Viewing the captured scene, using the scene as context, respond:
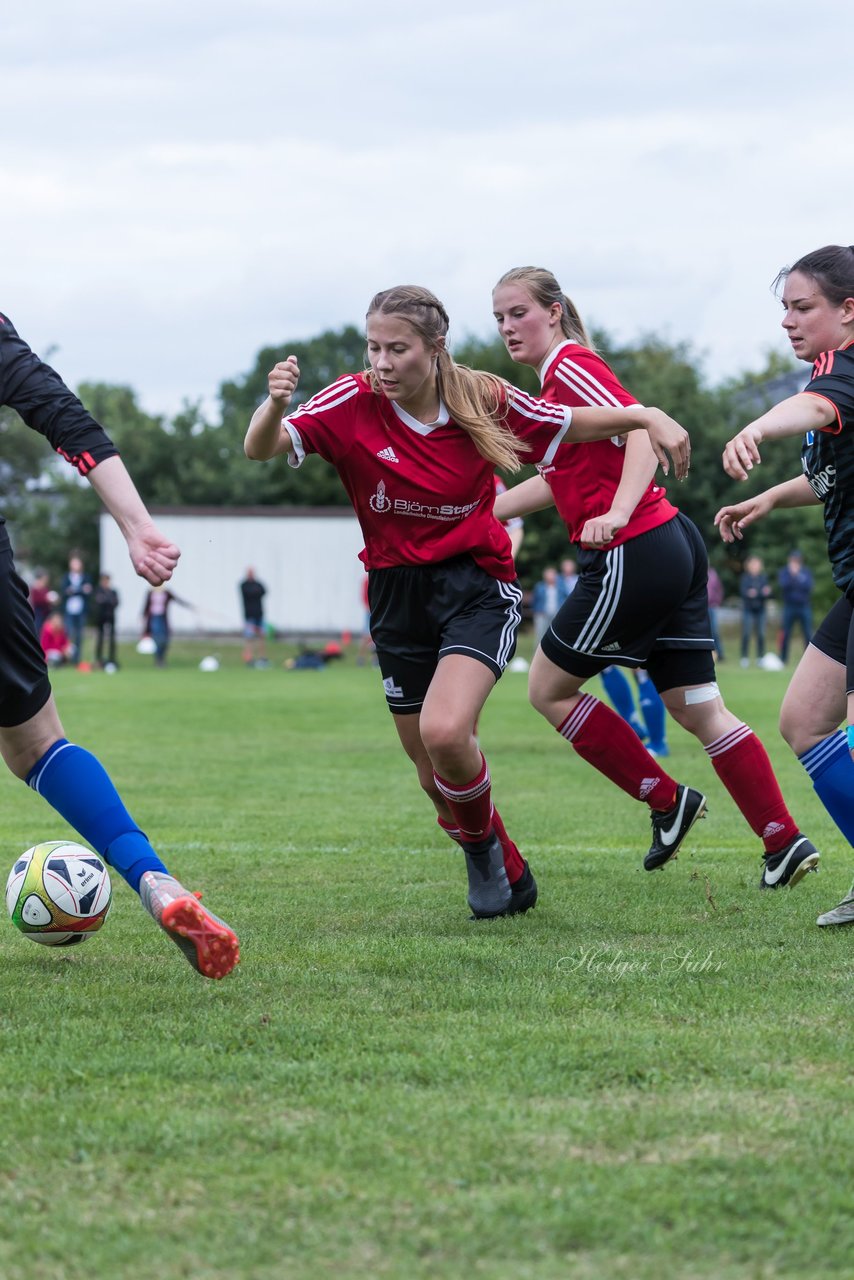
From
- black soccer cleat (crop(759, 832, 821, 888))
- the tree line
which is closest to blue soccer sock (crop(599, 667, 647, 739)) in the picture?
black soccer cleat (crop(759, 832, 821, 888))

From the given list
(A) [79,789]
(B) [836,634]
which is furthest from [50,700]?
(B) [836,634]

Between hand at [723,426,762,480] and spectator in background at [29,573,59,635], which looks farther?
spectator in background at [29,573,59,635]

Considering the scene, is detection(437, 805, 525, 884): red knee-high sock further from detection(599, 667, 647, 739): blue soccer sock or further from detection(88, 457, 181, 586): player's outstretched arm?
detection(599, 667, 647, 739): blue soccer sock

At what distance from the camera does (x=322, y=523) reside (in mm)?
34969

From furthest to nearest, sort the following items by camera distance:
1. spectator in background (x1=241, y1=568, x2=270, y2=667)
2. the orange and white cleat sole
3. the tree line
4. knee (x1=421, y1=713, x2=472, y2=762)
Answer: the tree line < spectator in background (x1=241, y1=568, x2=270, y2=667) < knee (x1=421, y1=713, x2=472, y2=762) < the orange and white cleat sole

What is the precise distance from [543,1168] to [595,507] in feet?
10.5

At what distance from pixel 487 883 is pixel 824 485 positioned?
1.73m

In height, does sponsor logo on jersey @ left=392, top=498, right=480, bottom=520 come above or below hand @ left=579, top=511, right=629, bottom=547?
above

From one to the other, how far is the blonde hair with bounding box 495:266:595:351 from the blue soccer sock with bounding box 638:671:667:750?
16.3 ft

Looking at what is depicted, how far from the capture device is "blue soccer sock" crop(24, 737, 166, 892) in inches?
162

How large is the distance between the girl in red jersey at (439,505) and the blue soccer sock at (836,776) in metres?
1.06

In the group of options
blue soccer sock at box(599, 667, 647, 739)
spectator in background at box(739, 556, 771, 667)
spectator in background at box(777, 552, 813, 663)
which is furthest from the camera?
spectator in background at box(739, 556, 771, 667)

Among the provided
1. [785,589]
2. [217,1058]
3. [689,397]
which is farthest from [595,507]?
[689,397]

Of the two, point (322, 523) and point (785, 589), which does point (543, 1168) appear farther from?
point (322, 523)
